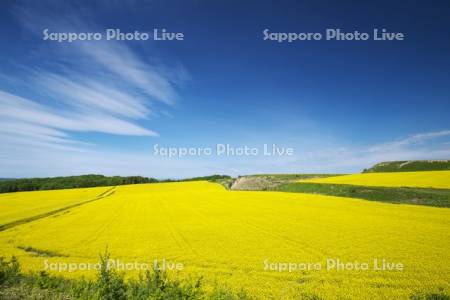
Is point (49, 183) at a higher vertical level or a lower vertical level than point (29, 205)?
higher

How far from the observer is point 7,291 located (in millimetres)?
6949

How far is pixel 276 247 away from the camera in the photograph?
12.9 m

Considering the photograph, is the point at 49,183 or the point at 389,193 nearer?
the point at 389,193

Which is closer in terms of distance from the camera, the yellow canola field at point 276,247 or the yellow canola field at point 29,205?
the yellow canola field at point 276,247

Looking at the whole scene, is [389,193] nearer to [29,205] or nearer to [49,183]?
[29,205]

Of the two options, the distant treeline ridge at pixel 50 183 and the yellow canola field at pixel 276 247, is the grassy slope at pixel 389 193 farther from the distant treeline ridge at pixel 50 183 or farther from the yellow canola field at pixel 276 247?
the distant treeline ridge at pixel 50 183

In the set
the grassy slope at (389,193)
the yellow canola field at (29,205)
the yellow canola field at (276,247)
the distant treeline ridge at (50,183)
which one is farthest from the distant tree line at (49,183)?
the grassy slope at (389,193)

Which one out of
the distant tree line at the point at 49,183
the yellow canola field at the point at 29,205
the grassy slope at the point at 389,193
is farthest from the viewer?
the distant tree line at the point at 49,183

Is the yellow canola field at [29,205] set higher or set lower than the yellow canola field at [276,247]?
lower

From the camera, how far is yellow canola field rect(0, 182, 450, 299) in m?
8.60

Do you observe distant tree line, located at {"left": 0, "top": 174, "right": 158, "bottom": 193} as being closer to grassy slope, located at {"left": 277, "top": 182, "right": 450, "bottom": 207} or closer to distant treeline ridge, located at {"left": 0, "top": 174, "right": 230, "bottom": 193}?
distant treeline ridge, located at {"left": 0, "top": 174, "right": 230, "bottom": 193}

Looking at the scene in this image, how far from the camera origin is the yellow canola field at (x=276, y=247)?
8602mm

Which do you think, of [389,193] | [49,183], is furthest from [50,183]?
[389,193]

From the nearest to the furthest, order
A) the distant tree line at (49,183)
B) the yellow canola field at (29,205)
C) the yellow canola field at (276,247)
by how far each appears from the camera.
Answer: the yellow canola field at (276,247) < the yellow canola field at (29,205) < the distant tree line at (49,183)
